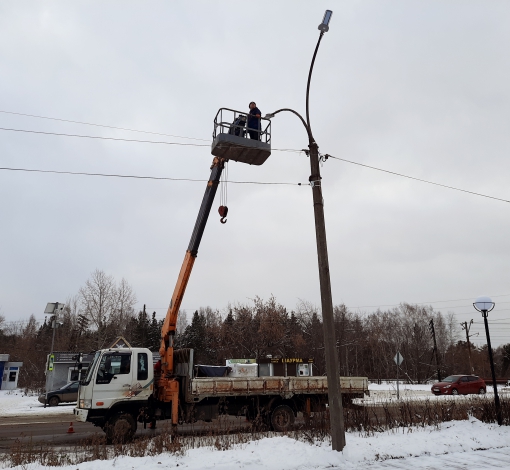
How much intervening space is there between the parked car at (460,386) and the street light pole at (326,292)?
23.5 meters

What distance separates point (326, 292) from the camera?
894 cm

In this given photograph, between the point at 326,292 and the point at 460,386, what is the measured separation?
24740 mm

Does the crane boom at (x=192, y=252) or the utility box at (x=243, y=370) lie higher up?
the crane boom at (x=192, y=252)

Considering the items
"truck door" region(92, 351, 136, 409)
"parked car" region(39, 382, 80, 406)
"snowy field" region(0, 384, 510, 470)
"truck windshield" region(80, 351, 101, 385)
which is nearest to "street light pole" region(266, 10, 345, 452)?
"snowy field" region(0, 384, 510, 470)

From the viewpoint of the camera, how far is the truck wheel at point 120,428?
440 inches

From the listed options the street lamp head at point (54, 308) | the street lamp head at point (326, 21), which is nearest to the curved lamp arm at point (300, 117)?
the street lamp head at point (326, 21)

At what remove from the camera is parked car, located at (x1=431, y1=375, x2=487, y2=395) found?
28.1m

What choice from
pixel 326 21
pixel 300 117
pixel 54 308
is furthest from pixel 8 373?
pixel 326 21

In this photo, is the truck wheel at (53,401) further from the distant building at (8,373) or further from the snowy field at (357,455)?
the distant building at (8,373)

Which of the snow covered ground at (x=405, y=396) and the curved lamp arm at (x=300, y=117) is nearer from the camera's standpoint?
the curved lamp arm at (x=300, y=117)

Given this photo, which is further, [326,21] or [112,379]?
[112,379]

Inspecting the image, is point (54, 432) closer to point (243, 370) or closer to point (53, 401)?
point (243, 370)

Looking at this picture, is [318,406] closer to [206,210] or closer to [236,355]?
[206,210]

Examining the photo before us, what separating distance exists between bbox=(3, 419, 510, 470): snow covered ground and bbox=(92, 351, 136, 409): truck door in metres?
3.72
